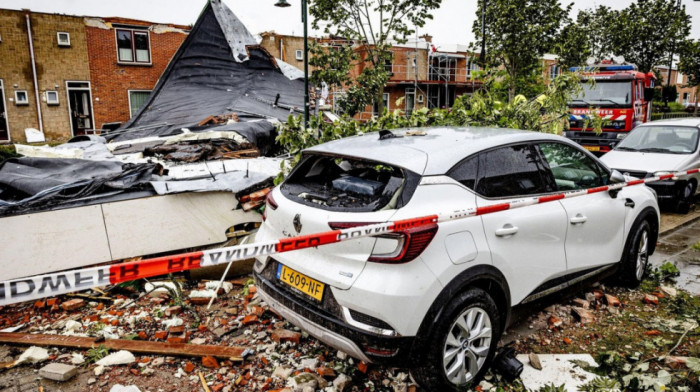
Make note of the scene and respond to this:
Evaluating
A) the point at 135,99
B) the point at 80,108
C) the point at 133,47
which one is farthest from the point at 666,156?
the point at 80,108

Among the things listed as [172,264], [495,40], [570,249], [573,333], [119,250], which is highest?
[495,40]

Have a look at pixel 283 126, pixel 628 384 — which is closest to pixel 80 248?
pixel 283 126

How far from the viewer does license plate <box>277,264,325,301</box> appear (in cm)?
295

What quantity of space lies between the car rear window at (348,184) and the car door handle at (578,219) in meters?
1.66

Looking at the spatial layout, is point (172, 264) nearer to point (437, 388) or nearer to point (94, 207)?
point (437, 388)

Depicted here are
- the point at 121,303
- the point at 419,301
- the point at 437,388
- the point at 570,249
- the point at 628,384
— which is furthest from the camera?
the point at 121,303

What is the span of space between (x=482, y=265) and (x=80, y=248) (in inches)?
168

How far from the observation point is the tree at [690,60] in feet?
74.9

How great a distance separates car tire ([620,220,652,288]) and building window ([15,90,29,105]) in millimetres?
A: 25025

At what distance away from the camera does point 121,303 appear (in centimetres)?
464

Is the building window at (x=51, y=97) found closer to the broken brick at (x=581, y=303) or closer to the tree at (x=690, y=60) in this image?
the broken brick at (x=581, y=303)

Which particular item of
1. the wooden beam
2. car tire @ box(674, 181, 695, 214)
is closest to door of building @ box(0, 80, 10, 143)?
the wooden beam

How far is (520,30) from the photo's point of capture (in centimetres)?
1784

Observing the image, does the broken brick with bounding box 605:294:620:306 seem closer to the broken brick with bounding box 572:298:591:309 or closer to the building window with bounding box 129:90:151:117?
the broken brick with bounding box 572:298:591:309
